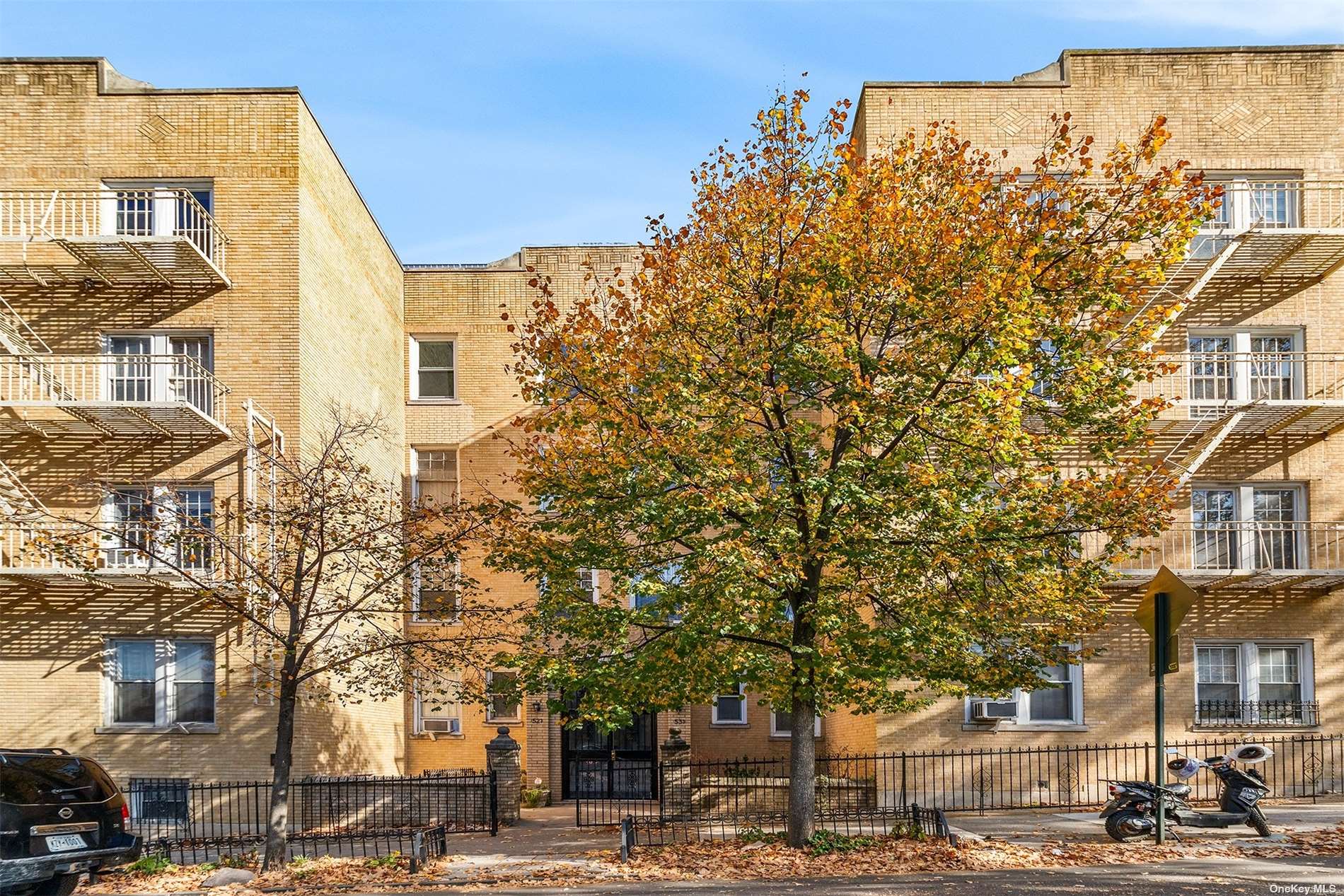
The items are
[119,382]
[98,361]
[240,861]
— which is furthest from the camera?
[119,382]

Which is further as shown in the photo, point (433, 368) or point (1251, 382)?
point (433, 368)

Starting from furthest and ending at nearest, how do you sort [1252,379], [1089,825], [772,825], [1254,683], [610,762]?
[610,762] < [1252,379] < [1254,683] < [1089,825] < [772,825]

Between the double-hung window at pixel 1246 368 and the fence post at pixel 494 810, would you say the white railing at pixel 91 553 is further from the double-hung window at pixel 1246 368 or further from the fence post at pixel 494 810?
the double-hung window at pixel 1246 368

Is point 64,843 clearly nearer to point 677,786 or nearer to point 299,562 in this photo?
point 299,562

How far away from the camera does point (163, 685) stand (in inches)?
819

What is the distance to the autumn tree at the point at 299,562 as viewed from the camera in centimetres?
1577

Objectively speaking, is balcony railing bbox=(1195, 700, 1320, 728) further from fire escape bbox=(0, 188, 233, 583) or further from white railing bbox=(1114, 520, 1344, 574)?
fire escape bbox=(0, 188, 233, 583)

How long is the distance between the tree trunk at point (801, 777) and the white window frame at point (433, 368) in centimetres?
1416

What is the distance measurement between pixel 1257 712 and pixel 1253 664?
84cm

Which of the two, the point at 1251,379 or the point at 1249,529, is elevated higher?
the point at 1251,379

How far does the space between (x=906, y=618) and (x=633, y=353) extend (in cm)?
475

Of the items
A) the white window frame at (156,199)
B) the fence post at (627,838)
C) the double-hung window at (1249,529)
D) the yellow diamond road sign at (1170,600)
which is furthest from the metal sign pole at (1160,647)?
the white window frame at (156,199)

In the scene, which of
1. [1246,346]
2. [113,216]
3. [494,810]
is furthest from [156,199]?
[1246,346]

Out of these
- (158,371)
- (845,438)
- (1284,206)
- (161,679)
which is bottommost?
(161,679)
